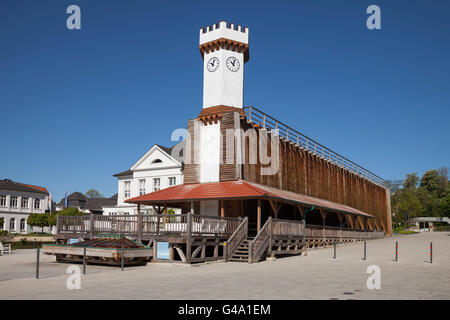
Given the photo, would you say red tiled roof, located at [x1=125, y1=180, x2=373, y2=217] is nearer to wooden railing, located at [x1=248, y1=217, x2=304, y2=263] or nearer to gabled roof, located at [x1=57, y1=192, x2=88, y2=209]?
wooden railing, located at [x1=248, y1=217, x2=304, y2=263]

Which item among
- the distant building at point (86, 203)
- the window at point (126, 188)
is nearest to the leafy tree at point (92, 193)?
the distant building at point (86, 203)

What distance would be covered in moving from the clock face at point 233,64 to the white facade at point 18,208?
51.4 meters

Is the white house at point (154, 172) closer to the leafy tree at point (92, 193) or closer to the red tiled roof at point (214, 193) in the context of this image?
the red tiled roof at point (214, 193)

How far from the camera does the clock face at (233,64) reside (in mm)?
29172

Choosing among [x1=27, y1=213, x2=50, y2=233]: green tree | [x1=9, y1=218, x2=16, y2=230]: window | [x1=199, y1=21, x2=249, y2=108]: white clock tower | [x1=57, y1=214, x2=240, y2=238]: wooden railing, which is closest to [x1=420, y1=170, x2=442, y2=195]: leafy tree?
[x1=27, y1=213, x2=50, y2=233]: green tree

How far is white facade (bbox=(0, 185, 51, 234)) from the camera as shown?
6875 centimetres

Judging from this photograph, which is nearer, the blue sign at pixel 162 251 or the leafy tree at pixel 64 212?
the blue sign at pixel 162 251

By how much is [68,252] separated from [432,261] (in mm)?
16407

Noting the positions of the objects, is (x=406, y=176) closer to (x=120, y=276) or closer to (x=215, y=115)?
(x=215, y=115)

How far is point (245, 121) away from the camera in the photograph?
2700cm

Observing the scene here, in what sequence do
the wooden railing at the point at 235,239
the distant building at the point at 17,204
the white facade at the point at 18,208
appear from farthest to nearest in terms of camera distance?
1. the distant building at the point at 17,204
2. the white facade at the point at 18,208
3. the wooden railing at the point at 235,239

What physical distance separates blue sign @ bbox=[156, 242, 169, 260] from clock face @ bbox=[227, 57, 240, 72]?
1420 centimetres
